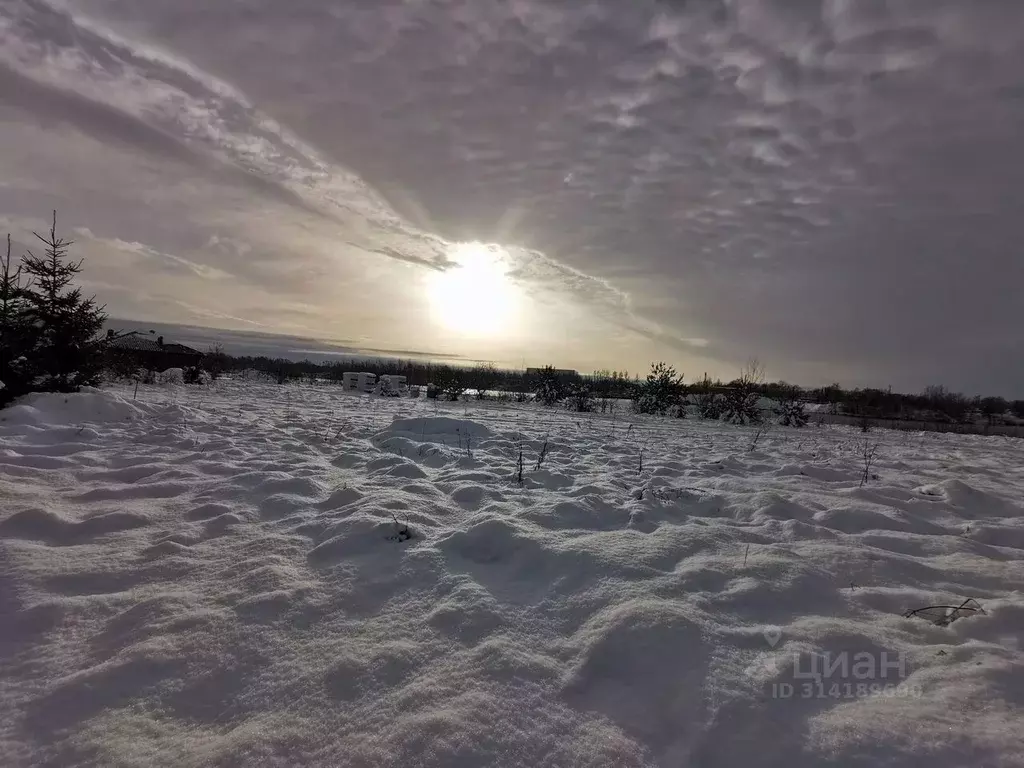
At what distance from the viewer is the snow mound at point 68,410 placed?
6219mm

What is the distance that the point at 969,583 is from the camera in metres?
3.02

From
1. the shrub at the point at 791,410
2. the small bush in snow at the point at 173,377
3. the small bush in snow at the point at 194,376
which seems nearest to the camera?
the shrub at the point at 791,410

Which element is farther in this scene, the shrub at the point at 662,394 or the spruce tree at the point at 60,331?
the shrub at the point at 662,394

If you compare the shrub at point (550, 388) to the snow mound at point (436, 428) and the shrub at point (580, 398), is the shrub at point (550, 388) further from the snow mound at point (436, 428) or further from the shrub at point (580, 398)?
the snow mound at point (436, 428)

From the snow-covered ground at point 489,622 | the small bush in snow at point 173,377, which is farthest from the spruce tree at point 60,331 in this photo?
the small bush in snow at point 173,377

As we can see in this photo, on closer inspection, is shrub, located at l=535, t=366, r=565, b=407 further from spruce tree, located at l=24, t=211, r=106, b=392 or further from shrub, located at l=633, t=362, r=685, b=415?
spruce tree, located at l=24, t=211, r=106, b=392

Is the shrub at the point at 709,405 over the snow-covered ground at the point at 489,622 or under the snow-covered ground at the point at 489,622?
over

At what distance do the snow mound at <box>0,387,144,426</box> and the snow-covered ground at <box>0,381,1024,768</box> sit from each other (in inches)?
62.3

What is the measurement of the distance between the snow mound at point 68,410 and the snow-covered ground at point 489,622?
1582 mm
